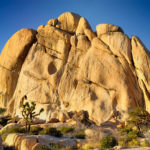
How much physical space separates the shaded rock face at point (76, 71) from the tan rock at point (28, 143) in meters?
15.9

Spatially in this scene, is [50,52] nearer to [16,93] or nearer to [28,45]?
[28,45]

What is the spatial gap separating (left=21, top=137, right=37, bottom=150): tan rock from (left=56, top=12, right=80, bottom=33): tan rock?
27977 millimetres

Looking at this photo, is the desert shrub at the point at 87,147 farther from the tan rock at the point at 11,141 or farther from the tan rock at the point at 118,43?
the tan rock at the point at 118,43

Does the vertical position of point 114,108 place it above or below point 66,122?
above

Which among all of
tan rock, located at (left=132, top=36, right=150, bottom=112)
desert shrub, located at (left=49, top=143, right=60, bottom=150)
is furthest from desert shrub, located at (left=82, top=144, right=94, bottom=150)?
tan rock, located at (left=132, top=36, right=150, bottom=112)

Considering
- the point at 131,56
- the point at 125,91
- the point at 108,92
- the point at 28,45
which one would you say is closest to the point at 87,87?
the point at 108,92

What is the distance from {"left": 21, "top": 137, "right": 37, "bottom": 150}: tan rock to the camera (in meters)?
12.5

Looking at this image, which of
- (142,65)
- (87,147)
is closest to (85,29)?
(142,65)

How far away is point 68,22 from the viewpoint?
39.1 meters

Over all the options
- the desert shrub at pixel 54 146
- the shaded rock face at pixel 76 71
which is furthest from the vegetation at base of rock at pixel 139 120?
the desert shrub at pixel 54 146

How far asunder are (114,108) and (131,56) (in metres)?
7.99

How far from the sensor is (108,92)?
29.9m

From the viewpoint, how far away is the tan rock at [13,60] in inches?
1445

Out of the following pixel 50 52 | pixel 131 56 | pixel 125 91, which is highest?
pixel 50 52
